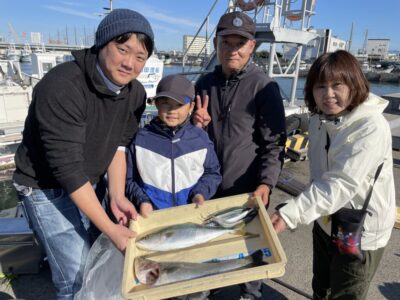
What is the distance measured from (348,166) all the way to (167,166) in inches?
51.1

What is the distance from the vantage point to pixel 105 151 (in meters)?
2.11

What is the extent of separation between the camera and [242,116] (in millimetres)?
2490

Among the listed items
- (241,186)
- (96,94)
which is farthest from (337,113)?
(96,94)

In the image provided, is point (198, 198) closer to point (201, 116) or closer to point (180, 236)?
point (180, 236)

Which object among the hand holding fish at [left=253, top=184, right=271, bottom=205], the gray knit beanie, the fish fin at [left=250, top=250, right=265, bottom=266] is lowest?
the fish fin at [left=250, top=250, right=265, bottom=266]

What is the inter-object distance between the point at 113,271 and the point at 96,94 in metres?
1.31

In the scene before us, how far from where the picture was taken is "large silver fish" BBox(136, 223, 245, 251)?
1.86 m

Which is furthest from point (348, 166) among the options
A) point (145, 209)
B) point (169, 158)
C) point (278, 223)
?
point (145, 209)

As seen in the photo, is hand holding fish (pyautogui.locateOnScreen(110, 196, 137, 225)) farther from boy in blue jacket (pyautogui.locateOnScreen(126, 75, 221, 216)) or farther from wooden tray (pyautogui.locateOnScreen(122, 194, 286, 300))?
wooden tray (pyautogui.locateOnScreen(122, 194, 286, 300))

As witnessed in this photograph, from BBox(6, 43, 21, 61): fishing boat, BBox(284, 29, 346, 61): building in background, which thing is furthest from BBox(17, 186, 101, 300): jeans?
BBox(6, 43, 21, 61): fishing boat

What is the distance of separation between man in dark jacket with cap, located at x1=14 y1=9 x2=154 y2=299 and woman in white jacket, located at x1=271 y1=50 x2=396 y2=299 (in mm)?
1180

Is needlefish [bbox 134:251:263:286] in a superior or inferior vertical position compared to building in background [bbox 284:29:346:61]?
inferior

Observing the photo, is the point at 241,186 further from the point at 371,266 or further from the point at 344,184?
the point at 371,266

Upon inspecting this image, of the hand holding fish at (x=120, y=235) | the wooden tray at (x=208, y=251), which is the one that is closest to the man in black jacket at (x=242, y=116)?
the wooden tray at (x=208, y=251)
